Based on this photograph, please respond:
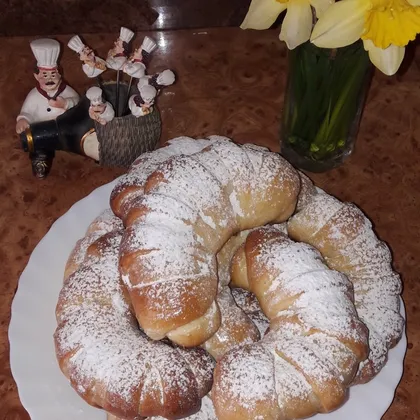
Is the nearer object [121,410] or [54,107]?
[121,410]

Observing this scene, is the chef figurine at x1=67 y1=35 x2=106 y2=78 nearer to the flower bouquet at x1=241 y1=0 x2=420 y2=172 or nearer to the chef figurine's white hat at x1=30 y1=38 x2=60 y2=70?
the chef figurine's white hat at x1=30 y1=38 x2=60 y2=70

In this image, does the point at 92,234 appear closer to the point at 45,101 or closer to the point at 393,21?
the point at 45,101

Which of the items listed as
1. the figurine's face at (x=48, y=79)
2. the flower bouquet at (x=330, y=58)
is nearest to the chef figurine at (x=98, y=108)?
the figurine's face at (x=48, y=79)

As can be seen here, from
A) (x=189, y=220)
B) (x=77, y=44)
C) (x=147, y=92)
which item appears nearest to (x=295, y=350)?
(x=189, y=220)

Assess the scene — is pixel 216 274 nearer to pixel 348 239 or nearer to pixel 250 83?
pixel 348 239

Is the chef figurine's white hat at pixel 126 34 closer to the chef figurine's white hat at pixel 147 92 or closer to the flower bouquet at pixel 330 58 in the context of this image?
the chef figurine's white hat at pixel 147 92

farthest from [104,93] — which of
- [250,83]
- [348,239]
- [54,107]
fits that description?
[348,239]
